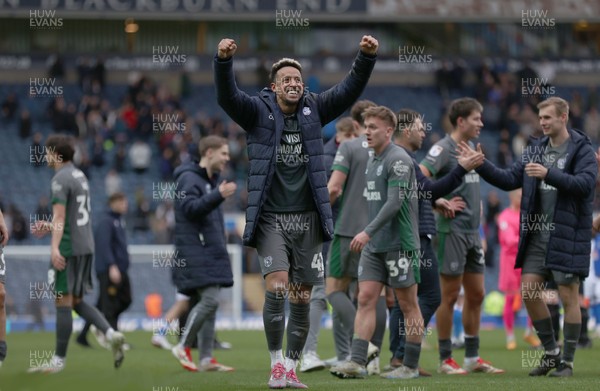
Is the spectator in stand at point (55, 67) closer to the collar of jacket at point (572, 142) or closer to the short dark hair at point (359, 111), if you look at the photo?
the short dark hair at point (359, 111)

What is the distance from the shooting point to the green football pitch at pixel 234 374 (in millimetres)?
7320

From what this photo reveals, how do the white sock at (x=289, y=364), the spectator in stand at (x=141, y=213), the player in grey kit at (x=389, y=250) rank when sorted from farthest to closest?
the spectator in stand at (x=141, y=213) → the player in grey kit at (x=389, y=250) → the white sock at (x=289, y=364)

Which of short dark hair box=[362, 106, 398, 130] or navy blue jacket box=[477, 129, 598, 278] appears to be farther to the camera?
short dark hair box=[362, 106, 398, 130]

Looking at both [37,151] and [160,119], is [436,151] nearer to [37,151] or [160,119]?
[37,151]

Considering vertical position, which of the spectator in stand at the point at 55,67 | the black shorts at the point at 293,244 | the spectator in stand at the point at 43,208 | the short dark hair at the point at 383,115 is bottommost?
the black shorts at the point at 293,244

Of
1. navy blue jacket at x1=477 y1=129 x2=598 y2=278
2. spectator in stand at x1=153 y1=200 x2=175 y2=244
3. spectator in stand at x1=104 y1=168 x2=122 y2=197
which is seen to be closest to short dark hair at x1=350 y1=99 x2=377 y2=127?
navy blue jacket at x1=477 y1=129 x2=598 y2=278

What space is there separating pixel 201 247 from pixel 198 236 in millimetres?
128

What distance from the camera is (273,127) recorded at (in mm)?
9414

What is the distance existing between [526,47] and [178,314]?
24.0 meters

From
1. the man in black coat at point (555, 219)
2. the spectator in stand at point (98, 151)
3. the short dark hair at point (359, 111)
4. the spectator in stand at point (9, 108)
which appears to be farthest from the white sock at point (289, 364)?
the spectator in stand at point (9, 108)

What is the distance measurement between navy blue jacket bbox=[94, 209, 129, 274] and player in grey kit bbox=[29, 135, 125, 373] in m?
5.02

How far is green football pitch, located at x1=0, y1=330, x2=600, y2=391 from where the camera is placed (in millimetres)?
7320

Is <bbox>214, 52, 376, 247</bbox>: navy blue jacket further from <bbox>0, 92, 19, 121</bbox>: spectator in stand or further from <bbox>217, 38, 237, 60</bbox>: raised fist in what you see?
<bbox>0, 92, 19, 121</bbox>: spectator in stand

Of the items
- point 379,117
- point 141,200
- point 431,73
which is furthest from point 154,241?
point 379,117
